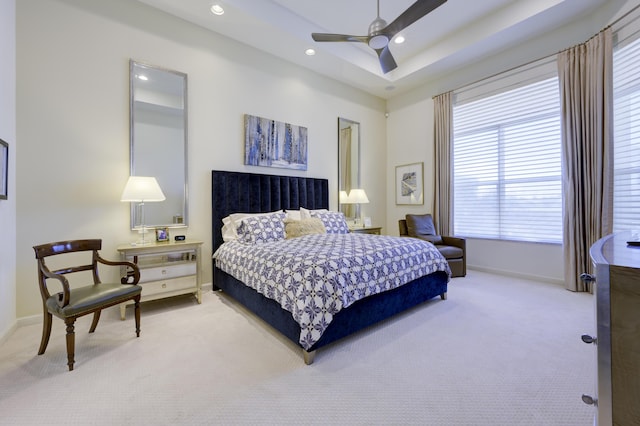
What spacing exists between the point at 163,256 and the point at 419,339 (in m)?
2.83

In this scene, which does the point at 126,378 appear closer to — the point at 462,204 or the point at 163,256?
the point at 163,256

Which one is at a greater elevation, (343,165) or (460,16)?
(460,16)

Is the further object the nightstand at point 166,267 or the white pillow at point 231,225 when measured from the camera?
the white pillow at point 231,225

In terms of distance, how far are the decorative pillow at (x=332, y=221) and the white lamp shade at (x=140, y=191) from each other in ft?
6.72

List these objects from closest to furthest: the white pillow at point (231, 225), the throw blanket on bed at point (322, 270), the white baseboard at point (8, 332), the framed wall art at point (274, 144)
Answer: the throw blanket on bed at point (322, 270) < the white baseboard at point (8, 332) < the white pillow at point (231, 225) < the framed wall art at point (274, 144)

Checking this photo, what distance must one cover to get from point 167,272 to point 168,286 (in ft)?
0.50

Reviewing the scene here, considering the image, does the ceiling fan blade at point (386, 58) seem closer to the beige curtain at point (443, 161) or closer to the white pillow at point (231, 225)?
the beige curtain at point (443, 161)

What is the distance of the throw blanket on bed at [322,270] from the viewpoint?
6.40 feet

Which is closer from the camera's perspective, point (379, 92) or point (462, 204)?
point (462, 204)

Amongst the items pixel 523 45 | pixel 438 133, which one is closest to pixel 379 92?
pixel 438 133

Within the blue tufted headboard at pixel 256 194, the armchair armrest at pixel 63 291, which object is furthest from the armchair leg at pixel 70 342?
the blue tufted headboard at pixel 256 194

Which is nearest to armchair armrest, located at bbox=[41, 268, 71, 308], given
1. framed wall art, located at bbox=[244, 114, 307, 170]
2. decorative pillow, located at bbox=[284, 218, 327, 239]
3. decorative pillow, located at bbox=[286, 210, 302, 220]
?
decorative pillow, located at bbox=[284, 218, 327, 239]

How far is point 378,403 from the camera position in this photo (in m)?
1.54

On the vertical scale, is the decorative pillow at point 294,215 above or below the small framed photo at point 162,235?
above
